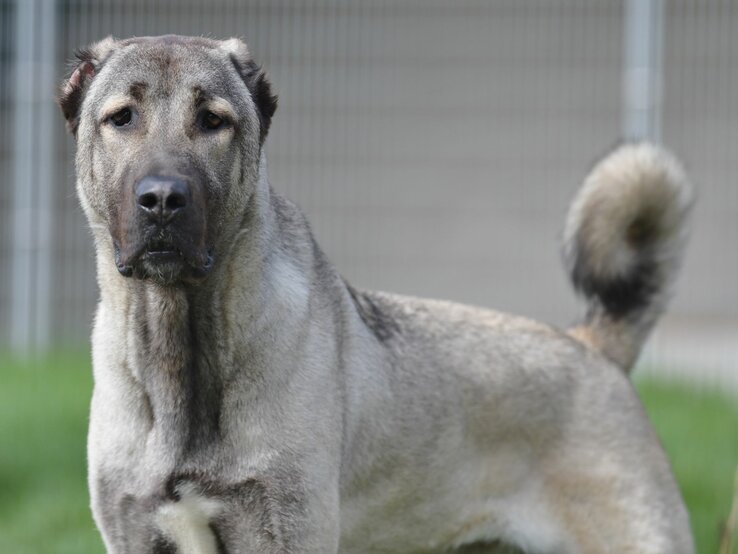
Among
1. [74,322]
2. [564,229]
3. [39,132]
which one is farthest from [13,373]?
[564,229]

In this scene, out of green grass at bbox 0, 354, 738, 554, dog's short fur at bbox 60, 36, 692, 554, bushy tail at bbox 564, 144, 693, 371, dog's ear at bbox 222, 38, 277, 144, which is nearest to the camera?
dog's short fur at bbox 60, 36, 692, 554

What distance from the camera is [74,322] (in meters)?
10.9

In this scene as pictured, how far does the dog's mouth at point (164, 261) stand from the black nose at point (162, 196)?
0.07 meters

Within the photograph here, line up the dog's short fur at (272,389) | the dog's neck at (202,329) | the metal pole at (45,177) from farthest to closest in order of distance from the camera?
1. the metal pole at (45,177)
2. the dog's neck at (202,329)
3. the dog's short fur at (272,389)

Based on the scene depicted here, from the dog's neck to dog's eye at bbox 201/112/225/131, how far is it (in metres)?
0.26

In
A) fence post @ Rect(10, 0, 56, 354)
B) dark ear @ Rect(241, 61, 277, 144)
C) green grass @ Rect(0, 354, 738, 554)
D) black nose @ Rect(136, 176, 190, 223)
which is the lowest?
green grass @ Rect(0, 354, 738, 554)

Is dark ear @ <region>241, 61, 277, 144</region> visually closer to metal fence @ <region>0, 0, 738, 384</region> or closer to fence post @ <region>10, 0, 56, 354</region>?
metal fence @ <region>0, 0, 738, 384</region>

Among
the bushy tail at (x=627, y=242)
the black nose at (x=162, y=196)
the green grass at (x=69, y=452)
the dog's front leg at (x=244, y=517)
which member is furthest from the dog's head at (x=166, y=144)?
the green grass at (x=69, y=452)

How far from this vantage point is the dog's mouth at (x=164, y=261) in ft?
11.9

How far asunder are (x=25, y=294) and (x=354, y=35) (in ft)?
10.3

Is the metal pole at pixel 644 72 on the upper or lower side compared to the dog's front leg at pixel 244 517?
upper

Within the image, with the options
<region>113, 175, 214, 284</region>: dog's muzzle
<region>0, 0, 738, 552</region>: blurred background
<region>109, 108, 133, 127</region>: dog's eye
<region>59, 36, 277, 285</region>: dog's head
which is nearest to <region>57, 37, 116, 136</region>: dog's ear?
<region>59, 36, 277, 285</region>: dog's head

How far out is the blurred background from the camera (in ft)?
34.9

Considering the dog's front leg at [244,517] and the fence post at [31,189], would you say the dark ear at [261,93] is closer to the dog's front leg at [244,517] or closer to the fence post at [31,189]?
the dog's front leg at [244,517]
